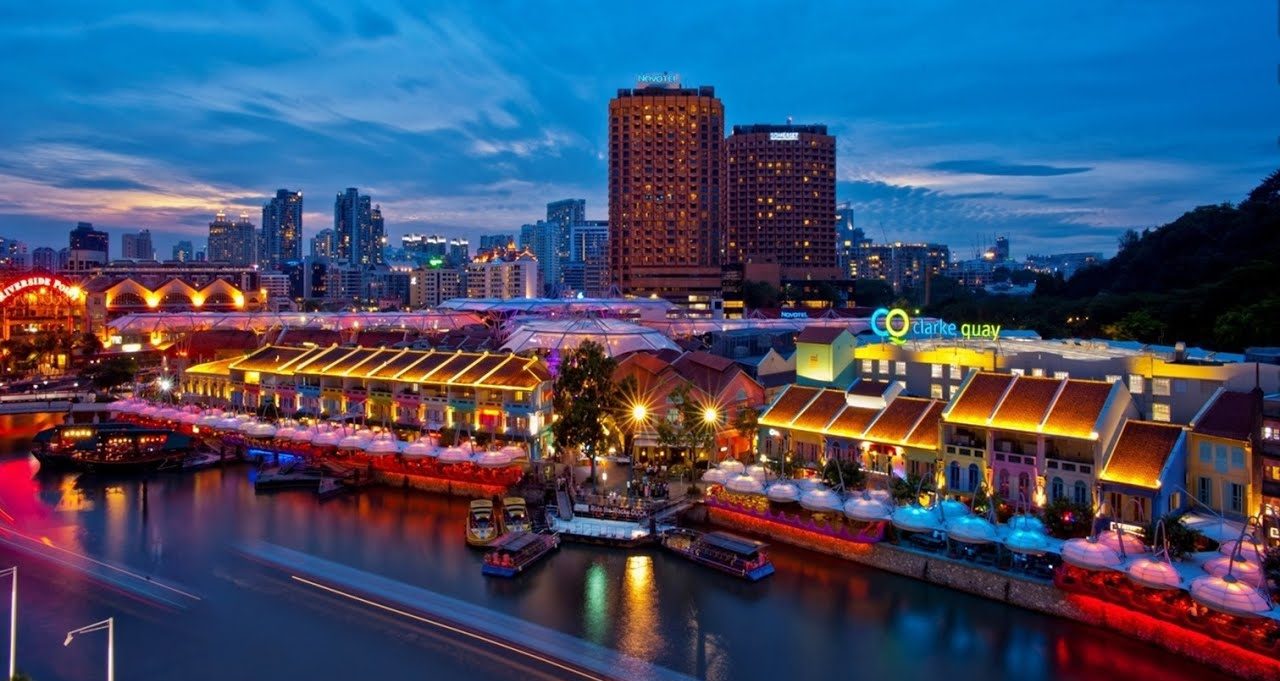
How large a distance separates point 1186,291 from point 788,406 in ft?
93.8

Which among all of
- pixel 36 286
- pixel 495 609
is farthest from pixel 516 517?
pixel 36 286

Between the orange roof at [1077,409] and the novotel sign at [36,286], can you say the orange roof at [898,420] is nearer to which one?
the orange roof at [1077,409]

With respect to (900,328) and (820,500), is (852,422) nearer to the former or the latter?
(820,500)

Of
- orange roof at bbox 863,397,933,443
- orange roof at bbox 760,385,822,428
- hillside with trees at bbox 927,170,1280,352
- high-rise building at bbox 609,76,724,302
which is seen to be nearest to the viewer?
orange roof at bbox 863,397,933,443

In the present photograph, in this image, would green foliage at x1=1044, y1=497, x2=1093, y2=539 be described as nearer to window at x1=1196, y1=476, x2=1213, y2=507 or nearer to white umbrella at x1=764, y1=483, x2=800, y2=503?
window at x1=1196, y1=476, x2=1213, y2=507

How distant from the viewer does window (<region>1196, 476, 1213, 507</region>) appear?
20625 mm

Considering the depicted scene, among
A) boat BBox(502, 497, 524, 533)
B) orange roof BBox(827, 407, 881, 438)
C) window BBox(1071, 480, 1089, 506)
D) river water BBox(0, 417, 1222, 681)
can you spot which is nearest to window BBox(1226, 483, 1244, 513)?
window BBox(1071, 480, 1089, 506)

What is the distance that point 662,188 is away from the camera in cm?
10000

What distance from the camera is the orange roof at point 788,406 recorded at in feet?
91.7

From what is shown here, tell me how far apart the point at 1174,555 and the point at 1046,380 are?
656 centimetres

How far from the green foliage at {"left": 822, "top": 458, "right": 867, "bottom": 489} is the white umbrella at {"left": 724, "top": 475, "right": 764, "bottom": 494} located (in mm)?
2088

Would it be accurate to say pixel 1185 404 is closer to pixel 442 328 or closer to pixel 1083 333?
pixel 1083 333

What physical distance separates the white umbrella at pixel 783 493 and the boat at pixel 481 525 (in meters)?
8.57

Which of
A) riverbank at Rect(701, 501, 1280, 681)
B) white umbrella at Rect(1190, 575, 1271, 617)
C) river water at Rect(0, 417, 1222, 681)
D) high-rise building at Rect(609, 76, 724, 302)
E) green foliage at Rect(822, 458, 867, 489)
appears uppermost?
high-rise building at Rect(609, 76, 724, 302)
